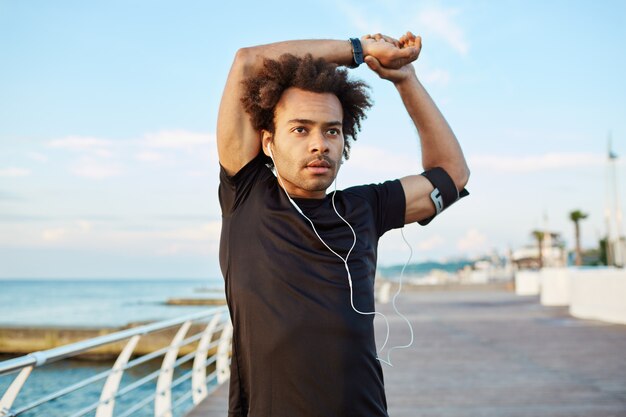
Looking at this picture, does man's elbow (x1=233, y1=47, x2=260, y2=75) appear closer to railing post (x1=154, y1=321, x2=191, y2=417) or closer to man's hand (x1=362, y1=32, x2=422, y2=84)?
man's hand (x1=362, y1=32, x2=422, y2=84)

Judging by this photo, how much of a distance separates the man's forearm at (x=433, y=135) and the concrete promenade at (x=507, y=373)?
374cm

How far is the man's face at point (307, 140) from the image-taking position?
1637mm

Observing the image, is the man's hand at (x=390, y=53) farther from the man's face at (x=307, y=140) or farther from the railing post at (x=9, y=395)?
the railing post at (x=9, y=395)

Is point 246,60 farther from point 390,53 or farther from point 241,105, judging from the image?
point 390,53

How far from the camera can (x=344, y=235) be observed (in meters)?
1.64

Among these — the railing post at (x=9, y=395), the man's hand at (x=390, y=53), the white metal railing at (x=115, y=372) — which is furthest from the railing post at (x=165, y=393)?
the man's hand at (x=390, y=53)

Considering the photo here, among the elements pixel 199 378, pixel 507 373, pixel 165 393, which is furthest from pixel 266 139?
pixel 507 373

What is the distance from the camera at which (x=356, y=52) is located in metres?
1.80

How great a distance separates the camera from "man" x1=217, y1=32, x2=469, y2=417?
59.4 inches

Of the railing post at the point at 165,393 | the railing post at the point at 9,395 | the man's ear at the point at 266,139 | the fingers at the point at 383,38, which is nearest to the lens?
the man's ear at the point at 266,139

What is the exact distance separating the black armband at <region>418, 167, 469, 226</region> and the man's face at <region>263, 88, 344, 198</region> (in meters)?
0.31

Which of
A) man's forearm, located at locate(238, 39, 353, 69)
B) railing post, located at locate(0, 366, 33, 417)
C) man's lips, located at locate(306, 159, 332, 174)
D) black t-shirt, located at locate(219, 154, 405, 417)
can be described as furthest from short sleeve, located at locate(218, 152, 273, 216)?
railing post, located at locate(0, 366, 33, 417)

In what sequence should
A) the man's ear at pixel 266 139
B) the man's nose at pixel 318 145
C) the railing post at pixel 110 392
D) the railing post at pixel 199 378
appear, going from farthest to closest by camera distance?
1. the railing post at pixel 199 378
2. the railing post at pixel 110 392
3. the man's ear at pixel 266 139
4. the man's nose at pixel 318 145

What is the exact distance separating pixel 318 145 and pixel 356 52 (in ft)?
1.05
